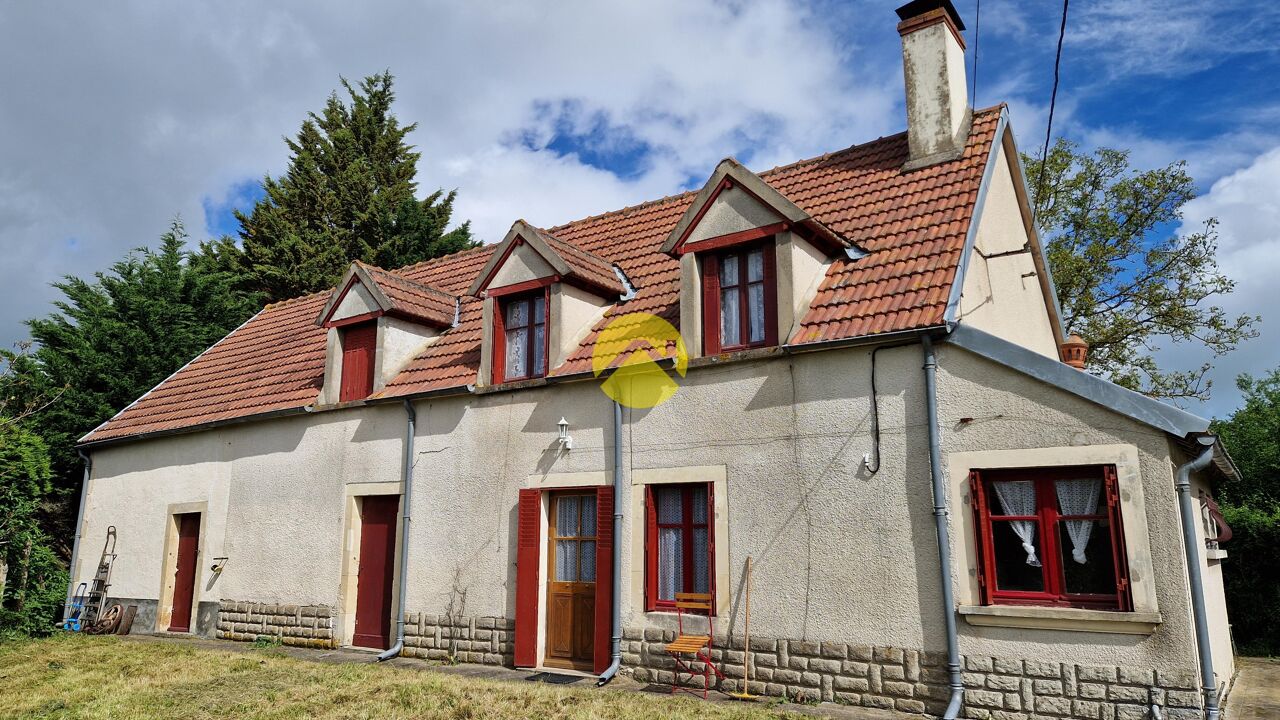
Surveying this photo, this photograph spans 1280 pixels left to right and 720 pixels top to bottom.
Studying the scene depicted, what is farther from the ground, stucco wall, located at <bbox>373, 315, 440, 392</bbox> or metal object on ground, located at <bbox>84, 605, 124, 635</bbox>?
stucco wall, located at <bbox>373, 315, 440, 392</bbox>

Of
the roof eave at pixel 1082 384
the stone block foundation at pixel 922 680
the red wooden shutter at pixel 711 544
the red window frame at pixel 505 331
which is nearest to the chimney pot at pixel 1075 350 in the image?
the roof eave at pixel 1082 384

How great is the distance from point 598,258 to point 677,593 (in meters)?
5.28

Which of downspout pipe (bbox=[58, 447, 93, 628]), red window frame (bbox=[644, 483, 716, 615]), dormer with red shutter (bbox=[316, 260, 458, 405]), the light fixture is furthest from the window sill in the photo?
downspout pipe (bbox=[58, 447, 93, 628])

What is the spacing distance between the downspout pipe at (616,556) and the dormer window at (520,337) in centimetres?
177

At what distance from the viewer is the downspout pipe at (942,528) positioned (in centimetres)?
802

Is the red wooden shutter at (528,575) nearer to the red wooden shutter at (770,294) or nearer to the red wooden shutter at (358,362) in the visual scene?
the red wooden shutter at (770,294)

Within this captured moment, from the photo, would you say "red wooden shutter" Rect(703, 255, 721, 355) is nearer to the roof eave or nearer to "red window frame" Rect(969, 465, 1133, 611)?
the roof eave

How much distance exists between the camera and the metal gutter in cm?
890

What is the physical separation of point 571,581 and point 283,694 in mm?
3493

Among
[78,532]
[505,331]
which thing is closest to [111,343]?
[78,532]

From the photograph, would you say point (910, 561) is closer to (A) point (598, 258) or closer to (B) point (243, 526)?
(A) point (598, 258)

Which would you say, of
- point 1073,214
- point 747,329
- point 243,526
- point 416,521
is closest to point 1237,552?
point 1073,214

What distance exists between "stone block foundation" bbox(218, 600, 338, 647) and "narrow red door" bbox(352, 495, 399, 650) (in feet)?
1.54

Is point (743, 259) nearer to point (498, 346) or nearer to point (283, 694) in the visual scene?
point (498, 346)
